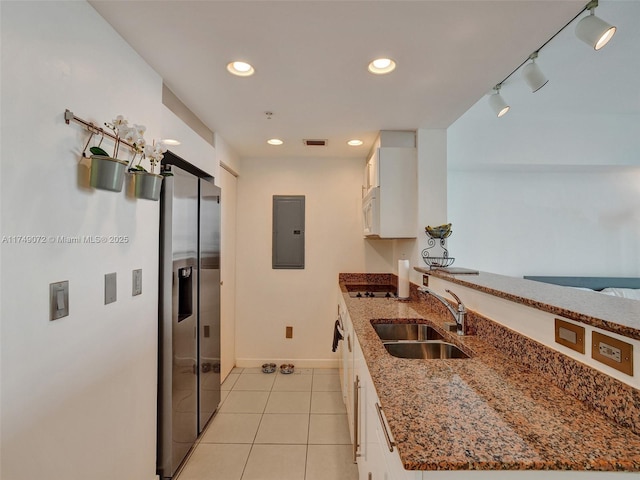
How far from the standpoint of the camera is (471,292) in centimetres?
167

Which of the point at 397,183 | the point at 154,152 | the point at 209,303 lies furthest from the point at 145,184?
the point at 397,183

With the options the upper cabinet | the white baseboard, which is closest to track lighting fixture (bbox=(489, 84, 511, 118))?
the upper cabinet

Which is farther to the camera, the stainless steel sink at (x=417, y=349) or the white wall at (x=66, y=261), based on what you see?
the stainless steel sink at (x=417, y=349)

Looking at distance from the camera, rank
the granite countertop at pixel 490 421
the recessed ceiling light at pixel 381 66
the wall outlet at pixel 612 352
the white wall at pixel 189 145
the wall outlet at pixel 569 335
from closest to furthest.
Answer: the granite countertop at pixel 490 421 → the wall outlet at pixel 612 352 → the wall outlet at pixel 569 335 → the recessed ceiling light at pixel 381 66 → the white wall at pixel 189 145

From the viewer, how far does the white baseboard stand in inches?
131

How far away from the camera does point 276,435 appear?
216cm

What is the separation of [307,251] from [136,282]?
6.78 feet

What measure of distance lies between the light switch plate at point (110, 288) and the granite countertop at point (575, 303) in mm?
1718

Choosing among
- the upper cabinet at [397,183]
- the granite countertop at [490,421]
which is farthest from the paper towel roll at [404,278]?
the granite countertop at [490,421]

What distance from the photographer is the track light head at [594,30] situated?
3.83 feet

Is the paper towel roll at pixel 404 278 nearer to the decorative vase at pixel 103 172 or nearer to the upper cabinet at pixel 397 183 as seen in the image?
the upper cabinet at pixel 397 183

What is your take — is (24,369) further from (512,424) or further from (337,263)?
(337,263)

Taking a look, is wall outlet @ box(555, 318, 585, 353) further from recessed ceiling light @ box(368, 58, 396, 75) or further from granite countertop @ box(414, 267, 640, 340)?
recessed ceiling light @ box(368, 58, 396, 75)

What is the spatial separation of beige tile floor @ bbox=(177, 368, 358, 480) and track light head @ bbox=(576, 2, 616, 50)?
97.9 inches
